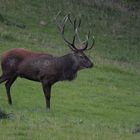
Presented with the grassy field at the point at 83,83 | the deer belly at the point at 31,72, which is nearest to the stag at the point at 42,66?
the deer belly at the point at 31,72

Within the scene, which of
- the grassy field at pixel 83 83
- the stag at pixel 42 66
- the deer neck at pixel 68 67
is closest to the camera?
the grassy field at pixel 83 83

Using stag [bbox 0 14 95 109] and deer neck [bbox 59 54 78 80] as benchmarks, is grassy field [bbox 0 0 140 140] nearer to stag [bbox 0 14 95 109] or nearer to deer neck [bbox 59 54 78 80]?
stag [bbox 0 14 95 109]

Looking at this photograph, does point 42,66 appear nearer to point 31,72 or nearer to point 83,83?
point 31,72

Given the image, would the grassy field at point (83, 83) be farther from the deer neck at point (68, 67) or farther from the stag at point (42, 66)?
the deer neck at point (68, 67)

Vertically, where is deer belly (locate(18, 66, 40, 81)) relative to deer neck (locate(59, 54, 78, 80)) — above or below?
above

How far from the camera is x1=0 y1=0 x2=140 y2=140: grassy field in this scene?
13.5 metres

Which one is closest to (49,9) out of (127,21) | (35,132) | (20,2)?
(20,2)

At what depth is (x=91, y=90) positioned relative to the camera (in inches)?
1017

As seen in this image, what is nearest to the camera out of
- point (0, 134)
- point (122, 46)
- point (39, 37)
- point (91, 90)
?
point (0, 134)

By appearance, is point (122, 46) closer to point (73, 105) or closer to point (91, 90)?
point (91, 90)

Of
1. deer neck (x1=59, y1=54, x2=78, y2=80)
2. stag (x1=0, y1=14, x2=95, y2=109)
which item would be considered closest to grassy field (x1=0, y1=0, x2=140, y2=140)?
stag (x1=0, y1=14, x2=95, y2=109)

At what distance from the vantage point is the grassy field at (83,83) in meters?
13.5

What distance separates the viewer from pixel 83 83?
2727 cm

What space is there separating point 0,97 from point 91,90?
607 cm
